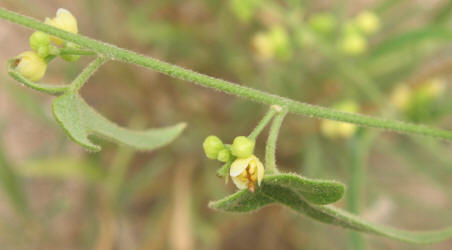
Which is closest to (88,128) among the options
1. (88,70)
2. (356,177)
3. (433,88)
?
(88,70)

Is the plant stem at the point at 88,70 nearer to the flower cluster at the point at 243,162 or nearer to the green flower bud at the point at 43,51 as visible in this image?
the green flower bud at the point at 43,51

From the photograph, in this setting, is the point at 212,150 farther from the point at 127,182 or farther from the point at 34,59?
the point at 127,182

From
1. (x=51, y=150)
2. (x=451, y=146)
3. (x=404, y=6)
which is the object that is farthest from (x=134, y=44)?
(x=451, y=146)

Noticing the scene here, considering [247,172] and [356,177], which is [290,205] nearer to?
[247,172]

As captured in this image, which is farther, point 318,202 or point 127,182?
point 127,182

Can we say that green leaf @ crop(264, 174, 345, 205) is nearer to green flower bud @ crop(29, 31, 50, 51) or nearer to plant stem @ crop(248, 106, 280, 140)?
plant stem @ crop(248, 106, 280, 140)

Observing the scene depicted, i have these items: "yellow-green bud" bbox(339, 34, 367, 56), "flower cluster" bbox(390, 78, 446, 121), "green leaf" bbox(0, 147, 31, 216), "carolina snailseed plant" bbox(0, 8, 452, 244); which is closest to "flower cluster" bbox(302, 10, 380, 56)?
"yellow-green bud" bbox(339, 34, 367, 56)

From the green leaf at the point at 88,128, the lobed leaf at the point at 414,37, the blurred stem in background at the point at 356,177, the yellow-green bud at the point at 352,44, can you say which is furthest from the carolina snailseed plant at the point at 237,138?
the yellow-green bud at the point at 352,44
